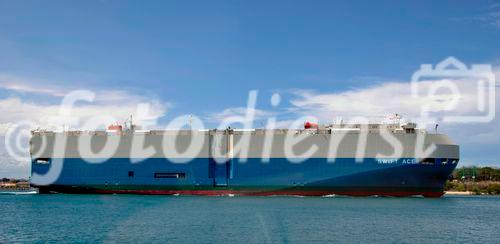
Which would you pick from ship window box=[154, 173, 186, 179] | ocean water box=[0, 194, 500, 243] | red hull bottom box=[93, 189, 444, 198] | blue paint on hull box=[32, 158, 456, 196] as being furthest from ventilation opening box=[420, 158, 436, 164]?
ship window box=[154, 173, 186, 179]

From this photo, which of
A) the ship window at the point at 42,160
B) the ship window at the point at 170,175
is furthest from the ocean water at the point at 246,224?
the ship window at the point at 42,160

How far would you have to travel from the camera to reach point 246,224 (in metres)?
23.9

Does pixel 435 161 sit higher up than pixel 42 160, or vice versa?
pixel 435 161

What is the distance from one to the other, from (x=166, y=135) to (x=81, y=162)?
26.5 feet

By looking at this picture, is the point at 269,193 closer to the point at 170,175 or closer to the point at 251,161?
the point at 251,161

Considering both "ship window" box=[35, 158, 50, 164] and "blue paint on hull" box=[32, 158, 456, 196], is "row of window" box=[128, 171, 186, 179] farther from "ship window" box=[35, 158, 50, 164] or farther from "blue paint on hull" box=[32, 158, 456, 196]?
"ship window" box=[35, 158, 50, 164]

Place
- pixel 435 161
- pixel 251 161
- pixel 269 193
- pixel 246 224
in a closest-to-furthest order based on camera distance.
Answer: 1. pixel 246 224
2. pixel 435 161
3. pixel 269 193
4. pixel 251 161

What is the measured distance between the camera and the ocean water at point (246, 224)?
802 inches

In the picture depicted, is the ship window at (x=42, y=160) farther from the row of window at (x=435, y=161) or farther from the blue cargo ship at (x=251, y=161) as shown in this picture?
the row of window at (x=435, y=161)

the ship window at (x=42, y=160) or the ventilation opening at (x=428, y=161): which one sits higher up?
the ventilation opening at (x=428, y=161)

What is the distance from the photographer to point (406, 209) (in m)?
32.1

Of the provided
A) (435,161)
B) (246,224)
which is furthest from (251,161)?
(246,224)

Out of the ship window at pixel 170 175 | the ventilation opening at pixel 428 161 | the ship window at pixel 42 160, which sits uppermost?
the ventilation opening at pixel 428 161

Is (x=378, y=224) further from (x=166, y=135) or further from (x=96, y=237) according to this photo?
(x=166, y=135)
